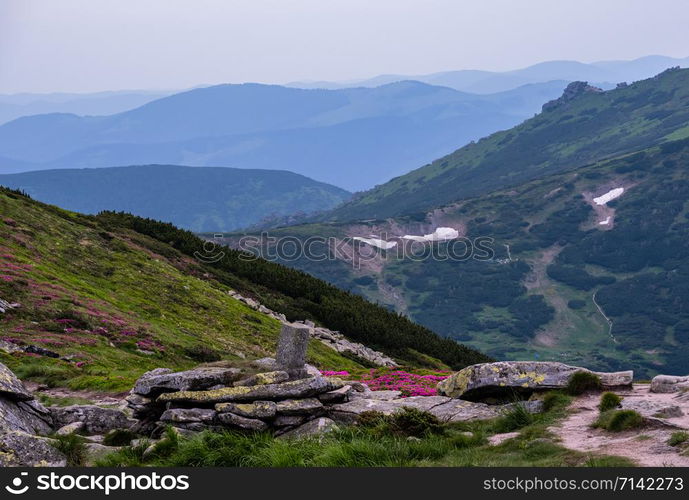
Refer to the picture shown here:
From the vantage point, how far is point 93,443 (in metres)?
16.5

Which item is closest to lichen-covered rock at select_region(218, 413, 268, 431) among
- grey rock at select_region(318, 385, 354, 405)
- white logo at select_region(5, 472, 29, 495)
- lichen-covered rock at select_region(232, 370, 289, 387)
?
lichen-covered rock at select_region(232, 370, 289, 387)

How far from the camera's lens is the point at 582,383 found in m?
18.4

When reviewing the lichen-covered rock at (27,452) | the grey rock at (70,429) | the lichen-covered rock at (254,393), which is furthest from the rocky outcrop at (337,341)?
the lichen-covered rock at (27,452)

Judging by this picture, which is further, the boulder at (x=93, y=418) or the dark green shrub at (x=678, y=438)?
the boulder at (x=93, y=418)

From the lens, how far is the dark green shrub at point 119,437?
1714 cm

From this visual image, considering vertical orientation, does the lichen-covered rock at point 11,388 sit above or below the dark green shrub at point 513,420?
above

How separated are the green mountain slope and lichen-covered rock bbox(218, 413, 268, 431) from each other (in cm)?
879

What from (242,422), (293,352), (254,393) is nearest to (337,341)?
(293,352)

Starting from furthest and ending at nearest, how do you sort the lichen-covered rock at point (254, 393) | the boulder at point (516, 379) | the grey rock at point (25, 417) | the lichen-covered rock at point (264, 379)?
the boulder at point (516, 379), the lichen-covered rock at point (264, 379), the lichen-covered rock at point (254, 393), the grey rock at point (25, 417)

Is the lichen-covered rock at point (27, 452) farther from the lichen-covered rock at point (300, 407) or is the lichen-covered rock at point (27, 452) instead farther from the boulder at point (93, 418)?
the lichen-covered rock at point (300, 407)

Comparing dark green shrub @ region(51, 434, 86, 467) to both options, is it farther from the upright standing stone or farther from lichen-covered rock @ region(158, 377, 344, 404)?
the upright standing stone

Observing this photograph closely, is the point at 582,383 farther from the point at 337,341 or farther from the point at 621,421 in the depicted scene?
the point at 337,341

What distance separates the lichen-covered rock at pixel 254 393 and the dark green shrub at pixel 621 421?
725cm

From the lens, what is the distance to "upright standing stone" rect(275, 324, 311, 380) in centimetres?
1925
